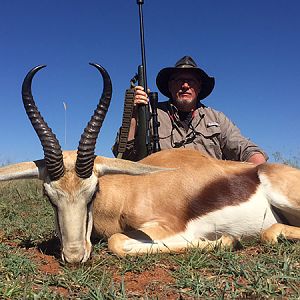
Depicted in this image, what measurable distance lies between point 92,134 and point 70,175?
0.44m

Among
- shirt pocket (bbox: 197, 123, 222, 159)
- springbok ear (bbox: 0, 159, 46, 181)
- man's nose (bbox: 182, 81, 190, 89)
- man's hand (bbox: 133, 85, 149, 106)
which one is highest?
man's nose (bbox: 182, 81, 190, 89)

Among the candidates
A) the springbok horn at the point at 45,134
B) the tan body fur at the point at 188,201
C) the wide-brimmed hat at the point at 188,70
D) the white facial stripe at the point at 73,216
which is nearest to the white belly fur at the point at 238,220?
the tan body fur at the point at 188,201

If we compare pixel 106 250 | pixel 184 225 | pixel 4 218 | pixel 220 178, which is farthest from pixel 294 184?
pixel 4 218

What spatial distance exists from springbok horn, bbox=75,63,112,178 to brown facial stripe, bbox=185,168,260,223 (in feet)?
3.65

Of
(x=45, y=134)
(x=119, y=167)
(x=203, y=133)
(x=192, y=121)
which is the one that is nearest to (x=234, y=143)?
(x=203, y=133)

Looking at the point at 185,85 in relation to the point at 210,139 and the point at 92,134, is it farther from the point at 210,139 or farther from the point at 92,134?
the point at 92,134

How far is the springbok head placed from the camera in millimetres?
3100

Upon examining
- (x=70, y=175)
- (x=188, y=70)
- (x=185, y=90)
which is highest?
(x=188, y=70)

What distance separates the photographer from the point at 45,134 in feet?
11.4

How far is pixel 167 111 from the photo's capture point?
21.8ft

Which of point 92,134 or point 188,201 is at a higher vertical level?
point 92,134

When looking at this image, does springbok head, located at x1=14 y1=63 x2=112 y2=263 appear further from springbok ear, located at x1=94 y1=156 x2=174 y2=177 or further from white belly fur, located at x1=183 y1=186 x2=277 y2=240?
white belly fur, located at x1=183 y1=186 x2=277 y2=240

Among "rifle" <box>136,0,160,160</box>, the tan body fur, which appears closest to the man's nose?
"rifle" <box>136,0,160,160</box>

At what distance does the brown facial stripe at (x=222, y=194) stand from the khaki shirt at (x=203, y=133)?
2165 mm
